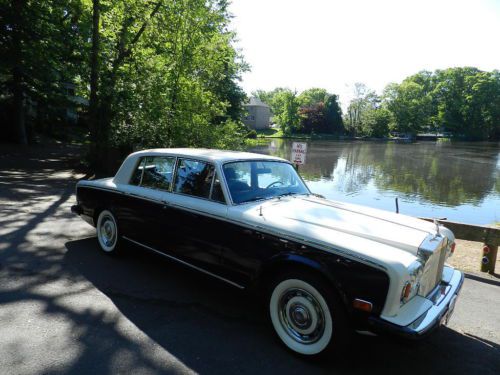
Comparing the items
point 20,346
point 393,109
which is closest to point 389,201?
point 20,346

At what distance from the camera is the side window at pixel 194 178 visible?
4109mm

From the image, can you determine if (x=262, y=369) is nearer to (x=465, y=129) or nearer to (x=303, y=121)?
(x=303, y=121)

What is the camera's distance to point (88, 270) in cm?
476

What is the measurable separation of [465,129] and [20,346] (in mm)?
107529

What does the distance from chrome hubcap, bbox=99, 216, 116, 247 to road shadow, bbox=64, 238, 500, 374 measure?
28.2 inches

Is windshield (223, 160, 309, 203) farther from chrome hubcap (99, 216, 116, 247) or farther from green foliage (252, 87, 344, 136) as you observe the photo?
green foliage (252, 87, 344, 136)

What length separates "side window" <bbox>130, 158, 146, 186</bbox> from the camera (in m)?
5.02

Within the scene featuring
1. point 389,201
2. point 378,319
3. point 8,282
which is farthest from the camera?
point 389,201

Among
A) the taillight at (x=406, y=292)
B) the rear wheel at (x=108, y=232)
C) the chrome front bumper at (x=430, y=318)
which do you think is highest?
the taillight at (x=406, y=292)

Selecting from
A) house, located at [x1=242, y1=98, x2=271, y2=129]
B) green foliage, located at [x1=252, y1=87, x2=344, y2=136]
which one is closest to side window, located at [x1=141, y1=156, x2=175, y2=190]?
green foliage, located at [x1=252, y1=87, x2=344, y2=136]

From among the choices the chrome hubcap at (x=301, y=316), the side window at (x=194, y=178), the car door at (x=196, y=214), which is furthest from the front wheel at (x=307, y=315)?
the side window at (x=194, y=178)

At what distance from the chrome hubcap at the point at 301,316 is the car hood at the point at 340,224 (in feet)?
1.78

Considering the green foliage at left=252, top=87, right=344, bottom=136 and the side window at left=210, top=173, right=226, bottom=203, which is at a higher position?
the green foliage at left=252, top=87, right=344, bottom=136

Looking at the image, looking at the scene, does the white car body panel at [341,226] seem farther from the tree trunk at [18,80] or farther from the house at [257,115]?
the house at [257,115]
